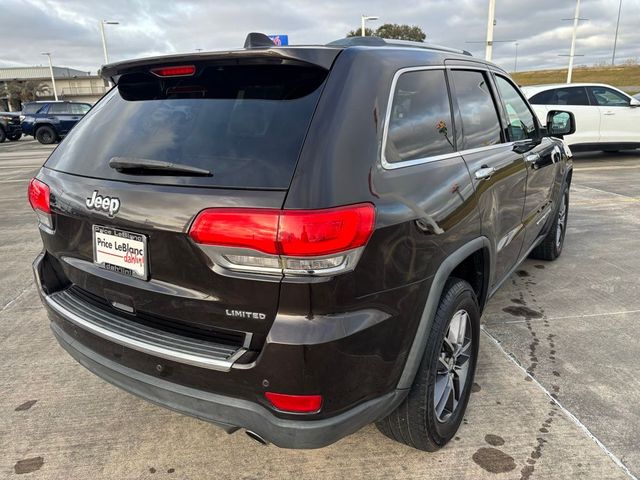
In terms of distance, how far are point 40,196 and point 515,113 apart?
3.03m

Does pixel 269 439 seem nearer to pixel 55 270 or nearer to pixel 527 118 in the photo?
pixel 55 270

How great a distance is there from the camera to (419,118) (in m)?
2.22

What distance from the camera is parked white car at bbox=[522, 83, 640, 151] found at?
11.2 metres

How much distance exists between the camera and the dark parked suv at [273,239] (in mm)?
1650

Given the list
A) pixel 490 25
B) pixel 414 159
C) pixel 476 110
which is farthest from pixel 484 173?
pixel 490 25

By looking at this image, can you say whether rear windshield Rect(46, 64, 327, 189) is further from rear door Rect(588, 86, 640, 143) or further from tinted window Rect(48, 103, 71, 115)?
tinted window Rect(48, 103, 71, 115)

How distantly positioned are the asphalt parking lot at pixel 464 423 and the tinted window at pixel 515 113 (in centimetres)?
132

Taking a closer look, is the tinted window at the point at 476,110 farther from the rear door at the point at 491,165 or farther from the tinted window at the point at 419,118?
the tinted window at the point at 419,118

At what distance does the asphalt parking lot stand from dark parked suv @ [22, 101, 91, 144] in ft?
67.8

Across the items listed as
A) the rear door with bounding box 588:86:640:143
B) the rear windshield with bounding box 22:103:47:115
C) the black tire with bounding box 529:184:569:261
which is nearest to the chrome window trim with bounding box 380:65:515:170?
the black tire with bounding box 529:184:569:261

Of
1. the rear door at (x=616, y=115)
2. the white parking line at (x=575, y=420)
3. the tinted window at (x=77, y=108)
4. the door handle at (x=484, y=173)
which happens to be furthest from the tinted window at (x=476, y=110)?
the tinted window at (x=77, y=108)

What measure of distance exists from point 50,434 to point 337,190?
78.7 inches

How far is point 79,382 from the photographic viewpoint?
2.94 metres

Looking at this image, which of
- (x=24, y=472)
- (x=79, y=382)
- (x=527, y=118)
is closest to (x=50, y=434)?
(x=24, y=472)
